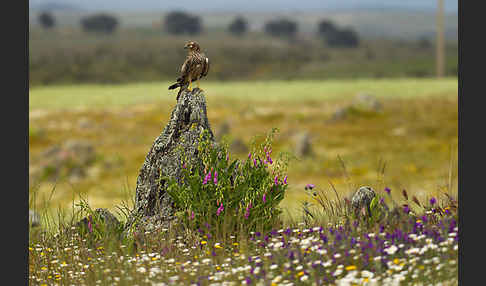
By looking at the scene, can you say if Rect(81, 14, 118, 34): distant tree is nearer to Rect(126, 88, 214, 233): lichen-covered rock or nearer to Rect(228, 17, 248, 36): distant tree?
Rect(228, 17, 248, 36): distant tree

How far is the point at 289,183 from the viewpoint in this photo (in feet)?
48.0

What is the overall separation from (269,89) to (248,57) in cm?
6442

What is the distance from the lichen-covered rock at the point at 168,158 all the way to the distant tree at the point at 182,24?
547ft

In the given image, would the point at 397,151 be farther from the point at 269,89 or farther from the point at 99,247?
the point at 269,89

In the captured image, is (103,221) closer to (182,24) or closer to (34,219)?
(34,219)

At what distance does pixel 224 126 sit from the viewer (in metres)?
30.8

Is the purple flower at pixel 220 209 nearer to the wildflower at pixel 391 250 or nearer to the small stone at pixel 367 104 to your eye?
the wildflower at pixel 391 250

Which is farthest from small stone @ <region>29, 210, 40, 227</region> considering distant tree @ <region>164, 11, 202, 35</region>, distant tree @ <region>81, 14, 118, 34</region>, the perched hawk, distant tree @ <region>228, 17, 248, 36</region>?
distant tree @ <region>228, 17, 248, 36</region>

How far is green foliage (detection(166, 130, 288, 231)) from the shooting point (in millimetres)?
7539

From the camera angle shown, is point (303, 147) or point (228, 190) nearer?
point (228, 190)

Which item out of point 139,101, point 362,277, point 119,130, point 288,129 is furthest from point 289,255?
point 139,101

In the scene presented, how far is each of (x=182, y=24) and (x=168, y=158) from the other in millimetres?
169614

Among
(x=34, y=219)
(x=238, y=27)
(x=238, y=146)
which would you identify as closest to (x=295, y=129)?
(x=238, y=146)

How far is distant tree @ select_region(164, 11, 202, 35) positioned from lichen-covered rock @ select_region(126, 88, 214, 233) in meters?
167
